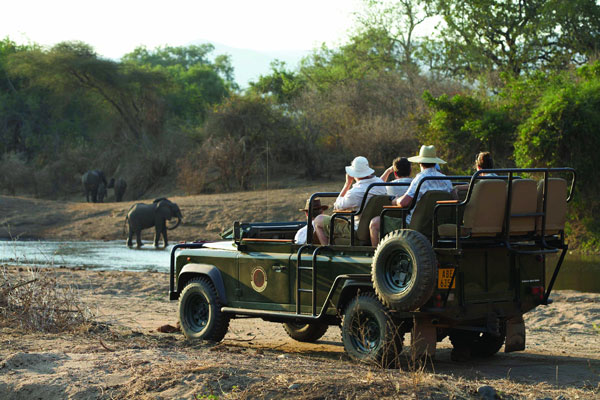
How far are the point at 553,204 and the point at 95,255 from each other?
1712 cm

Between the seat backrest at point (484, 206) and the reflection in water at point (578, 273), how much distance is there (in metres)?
8.99

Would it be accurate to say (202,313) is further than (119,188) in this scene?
No

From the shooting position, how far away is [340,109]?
122 feet

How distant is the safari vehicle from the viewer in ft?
24.3

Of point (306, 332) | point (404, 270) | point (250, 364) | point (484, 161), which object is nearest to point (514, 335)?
point (404, 270)

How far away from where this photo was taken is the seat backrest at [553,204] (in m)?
8.00

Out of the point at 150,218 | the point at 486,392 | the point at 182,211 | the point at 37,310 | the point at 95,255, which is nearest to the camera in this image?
the point at 486,392

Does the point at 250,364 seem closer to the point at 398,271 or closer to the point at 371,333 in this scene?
the point at 371,333

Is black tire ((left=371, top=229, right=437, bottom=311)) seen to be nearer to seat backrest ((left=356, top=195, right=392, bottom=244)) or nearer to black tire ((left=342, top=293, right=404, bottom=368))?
black tire ((left=342, top=293, right=404, bottom=368))

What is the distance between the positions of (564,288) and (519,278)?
27.7ft

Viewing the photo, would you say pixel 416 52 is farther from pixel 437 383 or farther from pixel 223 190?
pixel 437 383

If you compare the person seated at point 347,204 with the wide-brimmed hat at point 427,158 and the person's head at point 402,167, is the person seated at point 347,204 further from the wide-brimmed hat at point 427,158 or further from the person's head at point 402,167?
the wide-brimmed hat at point 427,158

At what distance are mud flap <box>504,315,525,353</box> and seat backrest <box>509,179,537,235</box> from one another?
41.7 inches

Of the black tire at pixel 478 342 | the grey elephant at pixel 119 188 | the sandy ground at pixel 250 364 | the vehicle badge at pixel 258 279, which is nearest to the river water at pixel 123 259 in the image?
the sandy ground at pixel 250 364
